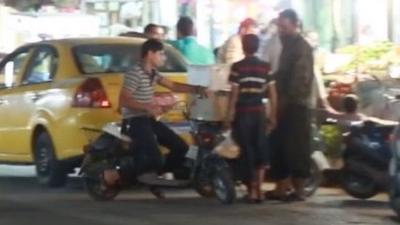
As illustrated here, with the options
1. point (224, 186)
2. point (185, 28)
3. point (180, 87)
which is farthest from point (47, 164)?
point (185, 28)

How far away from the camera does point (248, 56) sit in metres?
13.6

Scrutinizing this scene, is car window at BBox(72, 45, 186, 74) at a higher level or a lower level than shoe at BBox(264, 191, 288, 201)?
higher

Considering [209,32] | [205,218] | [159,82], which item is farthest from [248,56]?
[209,32]

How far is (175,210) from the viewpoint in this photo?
13.3 m

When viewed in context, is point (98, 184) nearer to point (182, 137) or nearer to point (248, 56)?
point (182, 137)

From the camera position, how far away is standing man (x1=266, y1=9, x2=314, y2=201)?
13.7 m

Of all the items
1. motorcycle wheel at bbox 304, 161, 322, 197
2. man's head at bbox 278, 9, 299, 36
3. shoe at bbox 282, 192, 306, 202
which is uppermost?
man's head at bbox 278, 9, 299, 36

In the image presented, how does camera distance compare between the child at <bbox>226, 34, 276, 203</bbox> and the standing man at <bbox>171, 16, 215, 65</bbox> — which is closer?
the child at <bbox>226, 34, 276, 203</bbox>

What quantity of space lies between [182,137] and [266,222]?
2.37 metres

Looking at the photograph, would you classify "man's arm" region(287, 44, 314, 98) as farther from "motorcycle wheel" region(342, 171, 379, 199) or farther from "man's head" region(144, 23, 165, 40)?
"man's head" region(144, 23, 165, 40)

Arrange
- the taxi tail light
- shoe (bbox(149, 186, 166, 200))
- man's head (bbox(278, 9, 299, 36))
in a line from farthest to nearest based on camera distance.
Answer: the taxi tail light
shoe (bbox(149, 186, 166, 200))
man's head (bbox(278, 9, 299, 36))

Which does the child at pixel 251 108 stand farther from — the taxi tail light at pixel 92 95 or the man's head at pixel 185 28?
the man's head at pixel 185 28

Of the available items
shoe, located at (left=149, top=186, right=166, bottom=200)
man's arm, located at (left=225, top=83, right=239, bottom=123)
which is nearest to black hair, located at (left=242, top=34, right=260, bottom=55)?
man's arm, located at (left=225, top=83, right=239, bottom=123)

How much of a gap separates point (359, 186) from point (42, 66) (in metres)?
4.08
